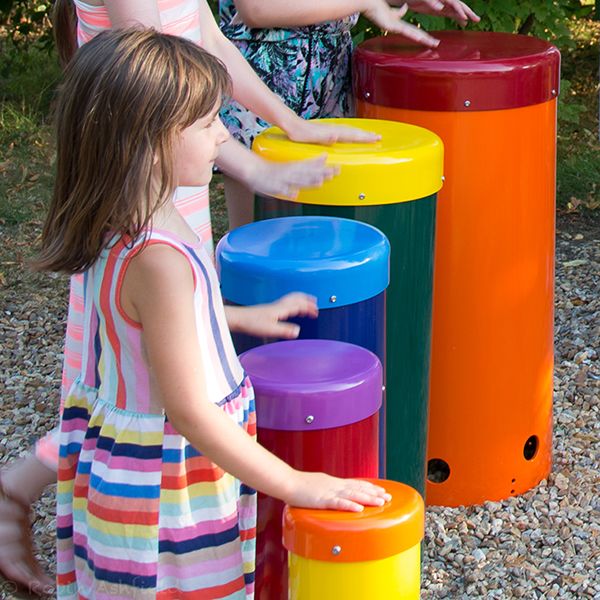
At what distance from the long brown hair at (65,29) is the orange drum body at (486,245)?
697mm

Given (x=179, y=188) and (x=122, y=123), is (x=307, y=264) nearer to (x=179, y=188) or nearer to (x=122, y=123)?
(x=179, y=188)

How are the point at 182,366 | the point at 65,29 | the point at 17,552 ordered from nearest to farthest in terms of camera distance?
the point at 182,366
the point at 65,29
the point at 17,552

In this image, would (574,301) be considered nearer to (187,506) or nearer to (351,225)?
(351,225)

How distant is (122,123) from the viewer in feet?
5.87

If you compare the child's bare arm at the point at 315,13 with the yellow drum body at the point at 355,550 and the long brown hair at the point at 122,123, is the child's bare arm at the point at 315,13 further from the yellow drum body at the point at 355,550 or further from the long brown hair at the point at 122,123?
the yellow drum body at the point at 355,550

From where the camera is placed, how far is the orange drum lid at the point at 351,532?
1.84m

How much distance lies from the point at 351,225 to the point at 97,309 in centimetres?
65

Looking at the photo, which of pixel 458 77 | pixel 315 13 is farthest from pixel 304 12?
pixel 458 77

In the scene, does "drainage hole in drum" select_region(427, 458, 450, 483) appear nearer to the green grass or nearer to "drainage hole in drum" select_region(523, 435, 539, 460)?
"drainage hole in drum" select_region(523, 435, 539, 460)

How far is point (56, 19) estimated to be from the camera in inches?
105

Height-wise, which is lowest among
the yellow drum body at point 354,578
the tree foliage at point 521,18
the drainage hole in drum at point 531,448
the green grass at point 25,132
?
the drainage hole in drum at point 531,448

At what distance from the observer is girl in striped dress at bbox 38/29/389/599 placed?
1794mm

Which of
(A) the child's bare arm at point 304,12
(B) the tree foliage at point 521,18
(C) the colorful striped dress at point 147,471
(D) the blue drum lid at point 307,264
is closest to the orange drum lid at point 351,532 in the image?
(C) the colorful striped dress at point 147,471

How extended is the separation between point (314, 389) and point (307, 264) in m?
0.28
